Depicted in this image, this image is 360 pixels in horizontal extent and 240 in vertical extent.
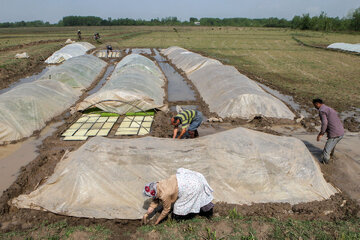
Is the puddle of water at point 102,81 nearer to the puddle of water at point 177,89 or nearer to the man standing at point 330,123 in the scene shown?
the puddle of water at point 177,89

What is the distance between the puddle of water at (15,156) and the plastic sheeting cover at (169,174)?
1.51m

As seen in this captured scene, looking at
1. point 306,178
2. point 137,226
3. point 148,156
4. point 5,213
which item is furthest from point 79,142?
point 306,178

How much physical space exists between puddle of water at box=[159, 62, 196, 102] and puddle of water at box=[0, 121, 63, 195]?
20.3 ft

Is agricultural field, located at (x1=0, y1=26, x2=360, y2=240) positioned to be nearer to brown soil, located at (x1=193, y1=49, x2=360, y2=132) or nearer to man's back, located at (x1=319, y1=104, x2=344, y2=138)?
brown soil, located at (x1=193, y1=49, x2=360, y2=132)

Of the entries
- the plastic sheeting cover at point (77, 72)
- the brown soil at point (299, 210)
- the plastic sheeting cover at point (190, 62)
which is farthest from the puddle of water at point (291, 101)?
the plastic sheeting cover at point (77, 72)

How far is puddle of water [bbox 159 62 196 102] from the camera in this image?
12.2m

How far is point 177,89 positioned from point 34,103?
7259 mm

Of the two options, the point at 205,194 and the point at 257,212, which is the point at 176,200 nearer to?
the point at 205,194

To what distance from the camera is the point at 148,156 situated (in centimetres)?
504

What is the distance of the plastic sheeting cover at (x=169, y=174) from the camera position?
4.62m

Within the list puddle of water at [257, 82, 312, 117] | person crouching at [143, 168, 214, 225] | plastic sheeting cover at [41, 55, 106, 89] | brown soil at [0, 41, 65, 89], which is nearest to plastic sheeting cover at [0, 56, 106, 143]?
plastic sheeting cover at [41, 55, 106, 89]

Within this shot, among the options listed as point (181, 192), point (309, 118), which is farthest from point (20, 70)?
point (309, 118)

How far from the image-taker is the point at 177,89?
543 inches

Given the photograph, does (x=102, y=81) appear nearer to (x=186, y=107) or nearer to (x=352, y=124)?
(x=186, y=107)
